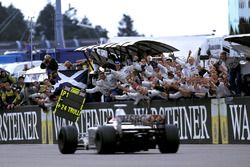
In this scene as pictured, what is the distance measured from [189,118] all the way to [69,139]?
5897 mm

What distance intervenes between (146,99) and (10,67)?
57.9 ft

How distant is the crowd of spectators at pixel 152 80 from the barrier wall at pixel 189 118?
25 centimetres

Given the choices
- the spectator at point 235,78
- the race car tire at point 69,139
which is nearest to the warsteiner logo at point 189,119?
the spectator at point 235,78

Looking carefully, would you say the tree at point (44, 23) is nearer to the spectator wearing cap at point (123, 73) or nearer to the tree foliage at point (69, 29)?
the tree foliage at point (69, 29)

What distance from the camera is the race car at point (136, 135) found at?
21031 mm

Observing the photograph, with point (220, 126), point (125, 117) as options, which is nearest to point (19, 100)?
point (220, 126)

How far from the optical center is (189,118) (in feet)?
89.8

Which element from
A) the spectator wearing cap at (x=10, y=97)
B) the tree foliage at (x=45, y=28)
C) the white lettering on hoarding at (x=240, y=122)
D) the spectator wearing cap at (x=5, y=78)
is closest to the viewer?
the white lettering on hoarding at (x=240, y=122)

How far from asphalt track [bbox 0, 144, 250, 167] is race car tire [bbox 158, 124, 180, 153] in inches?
9.0

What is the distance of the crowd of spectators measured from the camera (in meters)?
26.3

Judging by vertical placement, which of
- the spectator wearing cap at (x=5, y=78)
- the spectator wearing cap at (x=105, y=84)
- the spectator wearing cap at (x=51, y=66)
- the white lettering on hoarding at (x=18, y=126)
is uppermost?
the spectator wearing cap at (x=51, y=66)

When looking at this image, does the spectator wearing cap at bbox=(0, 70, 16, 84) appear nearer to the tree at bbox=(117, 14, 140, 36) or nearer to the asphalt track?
the asphalt track

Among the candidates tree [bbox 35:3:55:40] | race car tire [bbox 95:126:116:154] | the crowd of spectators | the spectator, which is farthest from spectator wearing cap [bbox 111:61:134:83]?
tree [bbox 35:3:55:40]

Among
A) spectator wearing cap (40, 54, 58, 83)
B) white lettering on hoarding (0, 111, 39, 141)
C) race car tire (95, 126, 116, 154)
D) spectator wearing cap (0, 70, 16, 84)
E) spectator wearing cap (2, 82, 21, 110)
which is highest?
spectator wearing cap (40, 54, 58, 83)
